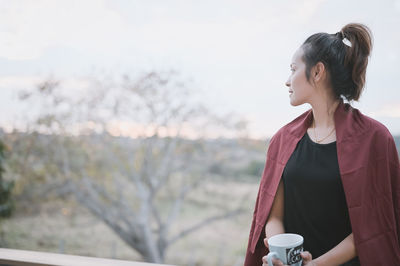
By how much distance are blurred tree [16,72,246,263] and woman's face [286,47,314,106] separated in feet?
8.69

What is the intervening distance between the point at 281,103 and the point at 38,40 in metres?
2.34

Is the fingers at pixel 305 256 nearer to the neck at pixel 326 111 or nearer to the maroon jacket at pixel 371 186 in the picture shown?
the maroon jacket at pixel 371 186

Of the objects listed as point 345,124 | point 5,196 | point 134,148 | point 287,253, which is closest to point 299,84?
point 345,124

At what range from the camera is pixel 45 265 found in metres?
1.49

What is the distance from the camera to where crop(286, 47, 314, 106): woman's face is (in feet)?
3.44

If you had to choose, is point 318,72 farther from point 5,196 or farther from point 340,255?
point 5,196

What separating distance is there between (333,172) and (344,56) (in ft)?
1.08

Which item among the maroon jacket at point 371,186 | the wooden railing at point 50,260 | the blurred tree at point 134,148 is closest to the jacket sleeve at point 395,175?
the maroon jacket at point 371,186

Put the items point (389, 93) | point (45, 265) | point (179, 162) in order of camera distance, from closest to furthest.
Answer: point (45, 265) < point (389, 93) < point (179, 162)

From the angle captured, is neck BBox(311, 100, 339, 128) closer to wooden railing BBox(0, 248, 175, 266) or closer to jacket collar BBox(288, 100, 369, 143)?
jacket collar BBox(288, 100, 369, 143)

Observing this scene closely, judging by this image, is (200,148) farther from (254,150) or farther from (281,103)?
(281,103)


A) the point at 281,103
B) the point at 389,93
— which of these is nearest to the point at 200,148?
the point at 281,103

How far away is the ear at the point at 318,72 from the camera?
3.36ft

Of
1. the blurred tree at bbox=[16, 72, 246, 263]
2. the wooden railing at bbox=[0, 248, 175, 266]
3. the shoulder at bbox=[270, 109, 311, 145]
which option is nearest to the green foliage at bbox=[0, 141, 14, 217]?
the blurred tree at bbox=[16, 72, 246, 263]
